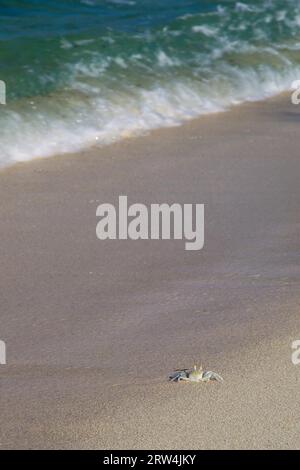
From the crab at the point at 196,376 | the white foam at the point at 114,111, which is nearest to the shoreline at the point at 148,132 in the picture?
the white foam at the point at 114,111

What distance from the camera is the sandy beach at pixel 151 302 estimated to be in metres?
2.77

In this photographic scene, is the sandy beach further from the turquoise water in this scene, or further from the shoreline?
the turquoise water

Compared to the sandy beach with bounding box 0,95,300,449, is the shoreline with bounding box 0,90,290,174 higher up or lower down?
higher up

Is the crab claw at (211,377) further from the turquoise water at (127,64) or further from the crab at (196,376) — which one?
the turquoise water at (127,64)

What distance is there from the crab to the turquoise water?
240 cm

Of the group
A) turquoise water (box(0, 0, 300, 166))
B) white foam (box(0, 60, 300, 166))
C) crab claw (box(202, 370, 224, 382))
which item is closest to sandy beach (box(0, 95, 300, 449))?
crab claw (box(202, 370, 224, 382))

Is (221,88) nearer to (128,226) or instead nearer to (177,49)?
(177,49)

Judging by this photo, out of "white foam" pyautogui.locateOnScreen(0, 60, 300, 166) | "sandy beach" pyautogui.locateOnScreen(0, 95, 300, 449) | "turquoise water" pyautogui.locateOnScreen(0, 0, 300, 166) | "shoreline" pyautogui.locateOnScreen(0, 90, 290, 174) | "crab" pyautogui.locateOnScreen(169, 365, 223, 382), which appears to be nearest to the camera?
"sandy beach" pyautogui.locateOnScreen(0, 95, 300, 449)

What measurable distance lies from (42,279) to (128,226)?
0.65 metres

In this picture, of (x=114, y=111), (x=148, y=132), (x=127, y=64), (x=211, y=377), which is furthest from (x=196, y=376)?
(x=127, y=64)

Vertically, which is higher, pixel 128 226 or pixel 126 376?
pixel 128 226

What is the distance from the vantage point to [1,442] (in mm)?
2670

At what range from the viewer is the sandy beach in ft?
9.09
